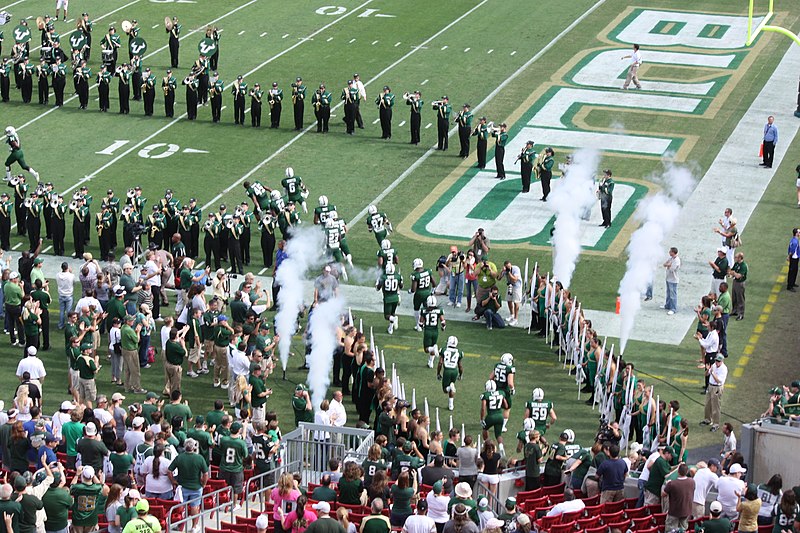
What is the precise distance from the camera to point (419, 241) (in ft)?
110

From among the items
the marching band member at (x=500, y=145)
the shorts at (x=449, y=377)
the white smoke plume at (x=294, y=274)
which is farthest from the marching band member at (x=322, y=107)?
the shorts at (x=449, y=377)

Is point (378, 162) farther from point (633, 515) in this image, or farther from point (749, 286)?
point (633, 515)

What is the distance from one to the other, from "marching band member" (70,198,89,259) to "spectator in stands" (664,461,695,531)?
1660 centimetres

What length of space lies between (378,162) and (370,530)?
21092 mm

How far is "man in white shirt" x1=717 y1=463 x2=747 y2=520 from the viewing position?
62.8 ft

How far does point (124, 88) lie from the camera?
4119cm

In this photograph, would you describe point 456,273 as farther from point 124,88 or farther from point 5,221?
point 124,88

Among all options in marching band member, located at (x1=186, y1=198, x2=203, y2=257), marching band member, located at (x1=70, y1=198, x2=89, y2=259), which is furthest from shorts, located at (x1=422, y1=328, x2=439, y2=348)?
marching band member, located at (x1=70, y1=198, x2=89, y2=259)

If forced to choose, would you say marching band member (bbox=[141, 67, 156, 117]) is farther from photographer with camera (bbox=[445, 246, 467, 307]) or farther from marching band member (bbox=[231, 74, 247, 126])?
photographer with camera (bbox=[445, 246, 467, 307])

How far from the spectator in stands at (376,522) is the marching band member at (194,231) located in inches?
578

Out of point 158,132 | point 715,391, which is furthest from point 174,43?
point 715,391

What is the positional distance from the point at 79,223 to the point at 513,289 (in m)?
9.33

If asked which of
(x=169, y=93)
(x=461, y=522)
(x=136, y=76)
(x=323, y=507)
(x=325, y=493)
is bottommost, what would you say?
(x=169, y=93)

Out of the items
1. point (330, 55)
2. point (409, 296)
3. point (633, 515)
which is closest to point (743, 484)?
point (633, 515)
